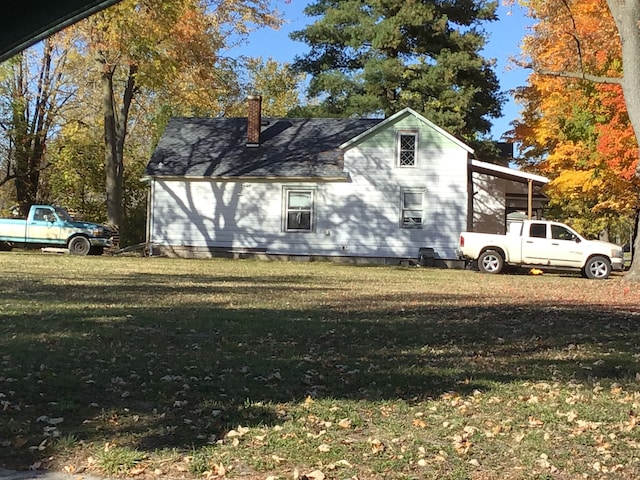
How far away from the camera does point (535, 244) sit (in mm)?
21859

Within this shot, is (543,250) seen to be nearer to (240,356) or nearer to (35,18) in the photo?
(240,356)

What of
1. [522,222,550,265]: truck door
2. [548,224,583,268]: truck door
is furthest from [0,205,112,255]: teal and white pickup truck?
[548,224,583,268]: truck door

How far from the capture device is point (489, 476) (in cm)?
400

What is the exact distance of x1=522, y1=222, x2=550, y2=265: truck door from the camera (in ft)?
71.6

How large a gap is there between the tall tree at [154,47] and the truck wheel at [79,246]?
358 cm

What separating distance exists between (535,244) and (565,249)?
94cm

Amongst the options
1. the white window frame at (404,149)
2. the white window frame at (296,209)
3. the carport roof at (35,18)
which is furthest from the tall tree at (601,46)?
the carport roof at (35,18)

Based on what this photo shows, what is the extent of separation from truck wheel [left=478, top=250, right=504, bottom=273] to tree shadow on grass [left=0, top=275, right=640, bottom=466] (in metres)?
10.1

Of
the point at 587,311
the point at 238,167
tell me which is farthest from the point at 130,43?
the point at 587,311

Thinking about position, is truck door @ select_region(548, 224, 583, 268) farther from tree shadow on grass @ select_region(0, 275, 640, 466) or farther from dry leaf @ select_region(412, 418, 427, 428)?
dry leaf @ select_region(412, 418, 427, 428)

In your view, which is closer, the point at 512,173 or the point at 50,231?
the point at 512,173

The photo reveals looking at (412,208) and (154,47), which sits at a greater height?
(154,47)

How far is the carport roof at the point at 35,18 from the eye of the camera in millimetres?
1384

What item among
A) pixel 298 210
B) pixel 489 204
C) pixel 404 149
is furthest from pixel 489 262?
pixel 489 204
